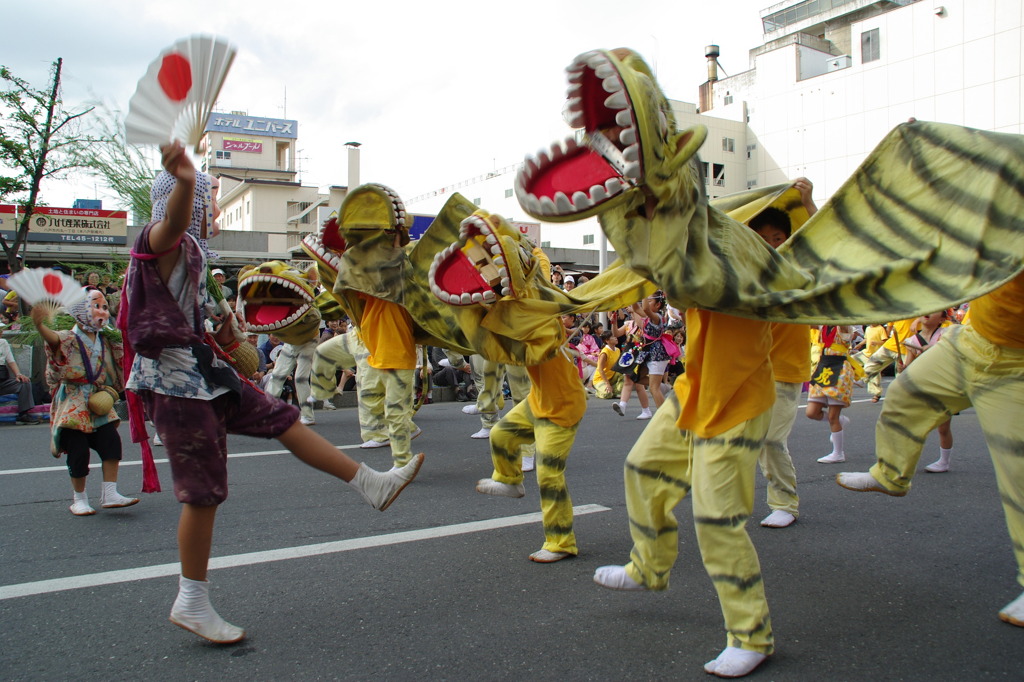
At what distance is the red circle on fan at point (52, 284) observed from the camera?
469 centimetres

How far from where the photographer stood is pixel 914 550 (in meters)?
4.31

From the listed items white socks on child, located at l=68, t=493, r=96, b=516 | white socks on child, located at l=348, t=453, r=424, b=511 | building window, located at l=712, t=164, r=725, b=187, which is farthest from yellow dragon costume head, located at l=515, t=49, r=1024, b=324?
building window, located at l=712, t=164, r=725, b=187

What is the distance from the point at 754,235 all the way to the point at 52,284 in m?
4.08

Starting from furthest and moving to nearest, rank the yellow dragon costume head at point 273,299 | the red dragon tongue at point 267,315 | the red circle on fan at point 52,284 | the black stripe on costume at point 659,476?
the red dragon tongue at point 267,315, the yellow dragon costume head at point 273,299, the red circle on fan at point 52,284, the black stripe on costume at point 659,476

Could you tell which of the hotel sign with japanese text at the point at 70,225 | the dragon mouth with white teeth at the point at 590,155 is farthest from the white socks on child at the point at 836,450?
the hotel sign with japanese text at the point at 70,225

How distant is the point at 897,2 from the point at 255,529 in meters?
52.2

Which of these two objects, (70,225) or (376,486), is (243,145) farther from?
(376,486)

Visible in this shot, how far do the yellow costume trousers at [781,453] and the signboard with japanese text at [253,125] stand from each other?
5723 centimetres

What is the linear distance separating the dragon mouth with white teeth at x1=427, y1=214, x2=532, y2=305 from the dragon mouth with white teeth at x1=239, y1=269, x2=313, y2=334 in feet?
7.22

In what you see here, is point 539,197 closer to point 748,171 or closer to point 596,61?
point 596,61

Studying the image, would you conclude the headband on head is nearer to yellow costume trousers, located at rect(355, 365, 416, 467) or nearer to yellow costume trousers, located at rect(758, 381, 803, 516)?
yellow costume trousers, located at rect(355, 365, 416, 467)

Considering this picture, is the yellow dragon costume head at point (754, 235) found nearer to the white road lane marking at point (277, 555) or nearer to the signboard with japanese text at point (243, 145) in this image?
the white road lane marking at point (277, 555)

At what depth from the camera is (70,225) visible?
79.0ft

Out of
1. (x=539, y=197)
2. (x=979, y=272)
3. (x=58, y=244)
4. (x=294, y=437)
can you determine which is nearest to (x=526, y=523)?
(x=294, y=437)
